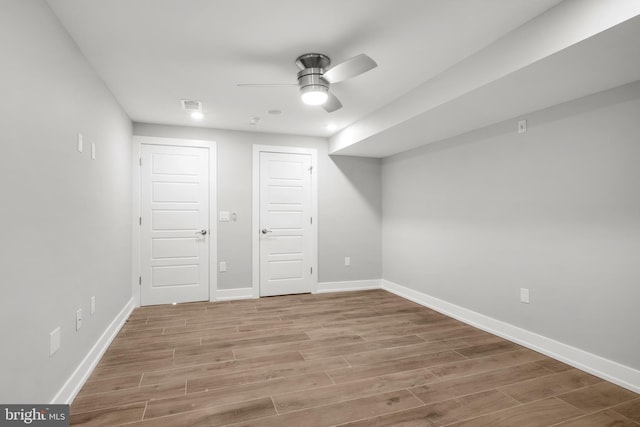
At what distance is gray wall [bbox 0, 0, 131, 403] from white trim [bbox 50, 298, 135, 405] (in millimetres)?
52

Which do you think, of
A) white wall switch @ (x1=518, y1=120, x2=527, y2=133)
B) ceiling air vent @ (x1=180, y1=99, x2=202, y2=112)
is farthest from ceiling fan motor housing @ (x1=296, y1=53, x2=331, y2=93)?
white wall switch @ (x1=518, y1=120, x2=527, y2=133)

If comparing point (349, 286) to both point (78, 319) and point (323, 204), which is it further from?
point (78, 319)

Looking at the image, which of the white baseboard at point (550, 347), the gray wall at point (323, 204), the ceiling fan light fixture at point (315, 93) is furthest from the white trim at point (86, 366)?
the white baseboard at point (550, 347)

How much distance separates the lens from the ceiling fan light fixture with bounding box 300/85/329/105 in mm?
2648

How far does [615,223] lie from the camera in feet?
7.98

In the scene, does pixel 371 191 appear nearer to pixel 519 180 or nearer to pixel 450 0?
pixel 519 180

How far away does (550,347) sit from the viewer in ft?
9.30

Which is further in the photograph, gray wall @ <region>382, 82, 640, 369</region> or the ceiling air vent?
the ceiling air vent

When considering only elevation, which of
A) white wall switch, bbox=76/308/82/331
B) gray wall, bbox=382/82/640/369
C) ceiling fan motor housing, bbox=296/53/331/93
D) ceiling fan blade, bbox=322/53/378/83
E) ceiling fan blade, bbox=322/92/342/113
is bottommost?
white wall switch, bbox=76/308/82/331

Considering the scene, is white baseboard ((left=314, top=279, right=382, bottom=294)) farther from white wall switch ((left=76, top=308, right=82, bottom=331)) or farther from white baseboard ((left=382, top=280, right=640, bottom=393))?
white wall switch ((left=76, top=308, right=82, bottom=331))

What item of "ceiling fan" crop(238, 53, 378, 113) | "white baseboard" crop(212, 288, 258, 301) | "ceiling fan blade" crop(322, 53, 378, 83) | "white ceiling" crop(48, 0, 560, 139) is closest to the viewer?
"white ceiling" crop(48, 0, 560, 139)

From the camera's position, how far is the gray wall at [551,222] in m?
2.39

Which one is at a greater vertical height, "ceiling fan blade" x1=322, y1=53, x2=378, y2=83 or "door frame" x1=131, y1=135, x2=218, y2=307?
"ceiling fan blade" x1=322, y1=53, x2=378, y2=83

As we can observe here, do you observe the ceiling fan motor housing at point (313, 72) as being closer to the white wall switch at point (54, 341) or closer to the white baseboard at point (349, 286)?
the white wall switch at point (54, 341)
